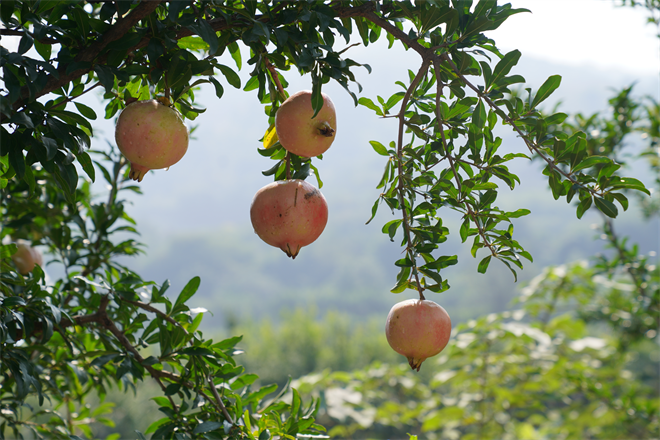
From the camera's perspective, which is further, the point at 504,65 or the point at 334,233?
the point at 334,233

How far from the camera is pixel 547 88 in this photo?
38cm

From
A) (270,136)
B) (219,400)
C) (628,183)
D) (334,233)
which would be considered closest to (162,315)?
(219,400)

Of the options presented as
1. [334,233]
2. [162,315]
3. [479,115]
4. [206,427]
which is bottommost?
[206,427]

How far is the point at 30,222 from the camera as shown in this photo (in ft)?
2.21

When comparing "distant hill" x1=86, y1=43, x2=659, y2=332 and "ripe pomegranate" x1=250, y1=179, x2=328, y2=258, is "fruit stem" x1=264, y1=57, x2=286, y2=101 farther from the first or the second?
"distant hill" x1=86, y1=43, x2=659, y2=332

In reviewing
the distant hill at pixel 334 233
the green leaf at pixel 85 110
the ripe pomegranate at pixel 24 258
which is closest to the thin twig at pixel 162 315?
the green leaf at pixel 85 110

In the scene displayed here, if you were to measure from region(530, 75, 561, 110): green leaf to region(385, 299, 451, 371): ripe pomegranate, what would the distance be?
193mm

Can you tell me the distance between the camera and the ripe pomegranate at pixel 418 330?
378 mm

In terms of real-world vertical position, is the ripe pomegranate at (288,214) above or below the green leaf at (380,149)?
below

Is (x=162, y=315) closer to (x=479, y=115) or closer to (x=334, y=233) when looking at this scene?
(x=479, y=115)

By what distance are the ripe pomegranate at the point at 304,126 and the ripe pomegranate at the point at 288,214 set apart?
0.03 m

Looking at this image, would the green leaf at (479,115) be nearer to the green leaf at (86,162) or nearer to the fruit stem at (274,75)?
the fruit stem at (274,75)

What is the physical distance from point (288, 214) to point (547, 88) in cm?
24

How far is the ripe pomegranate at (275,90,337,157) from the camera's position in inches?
13.5
